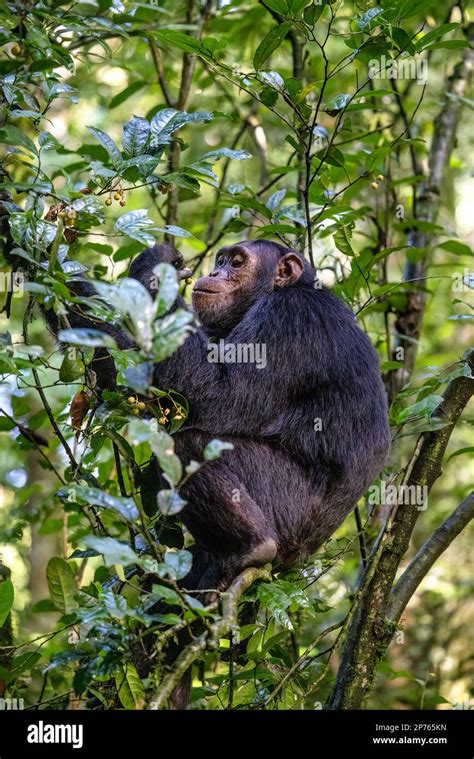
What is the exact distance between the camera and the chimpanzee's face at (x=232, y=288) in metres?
5.76

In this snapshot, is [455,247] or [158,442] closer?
[158,442]

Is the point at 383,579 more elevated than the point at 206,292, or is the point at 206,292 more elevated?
the point at 206,292

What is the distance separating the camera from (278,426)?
4996mm

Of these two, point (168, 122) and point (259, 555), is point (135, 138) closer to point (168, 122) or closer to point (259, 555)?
point (168, 122)

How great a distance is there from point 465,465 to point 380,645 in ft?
33.7

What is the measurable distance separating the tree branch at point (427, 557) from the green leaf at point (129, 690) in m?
1.81

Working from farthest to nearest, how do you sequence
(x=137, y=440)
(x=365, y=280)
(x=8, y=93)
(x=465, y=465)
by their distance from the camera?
(x=465, y=465)
(x=365, y=280)
(x=8, y=93)
(x=137, y=440)

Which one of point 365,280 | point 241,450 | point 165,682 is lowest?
point 165,682

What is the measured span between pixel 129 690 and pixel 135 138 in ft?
8.68

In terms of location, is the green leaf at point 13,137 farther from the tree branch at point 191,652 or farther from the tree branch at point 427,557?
the tree branch at point 427,557

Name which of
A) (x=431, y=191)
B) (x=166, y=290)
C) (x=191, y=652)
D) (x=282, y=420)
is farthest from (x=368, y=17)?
(x=431, y=191)

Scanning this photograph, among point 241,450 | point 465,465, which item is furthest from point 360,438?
point 465,465

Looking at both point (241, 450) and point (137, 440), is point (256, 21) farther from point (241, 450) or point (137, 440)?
point (137, 440)
